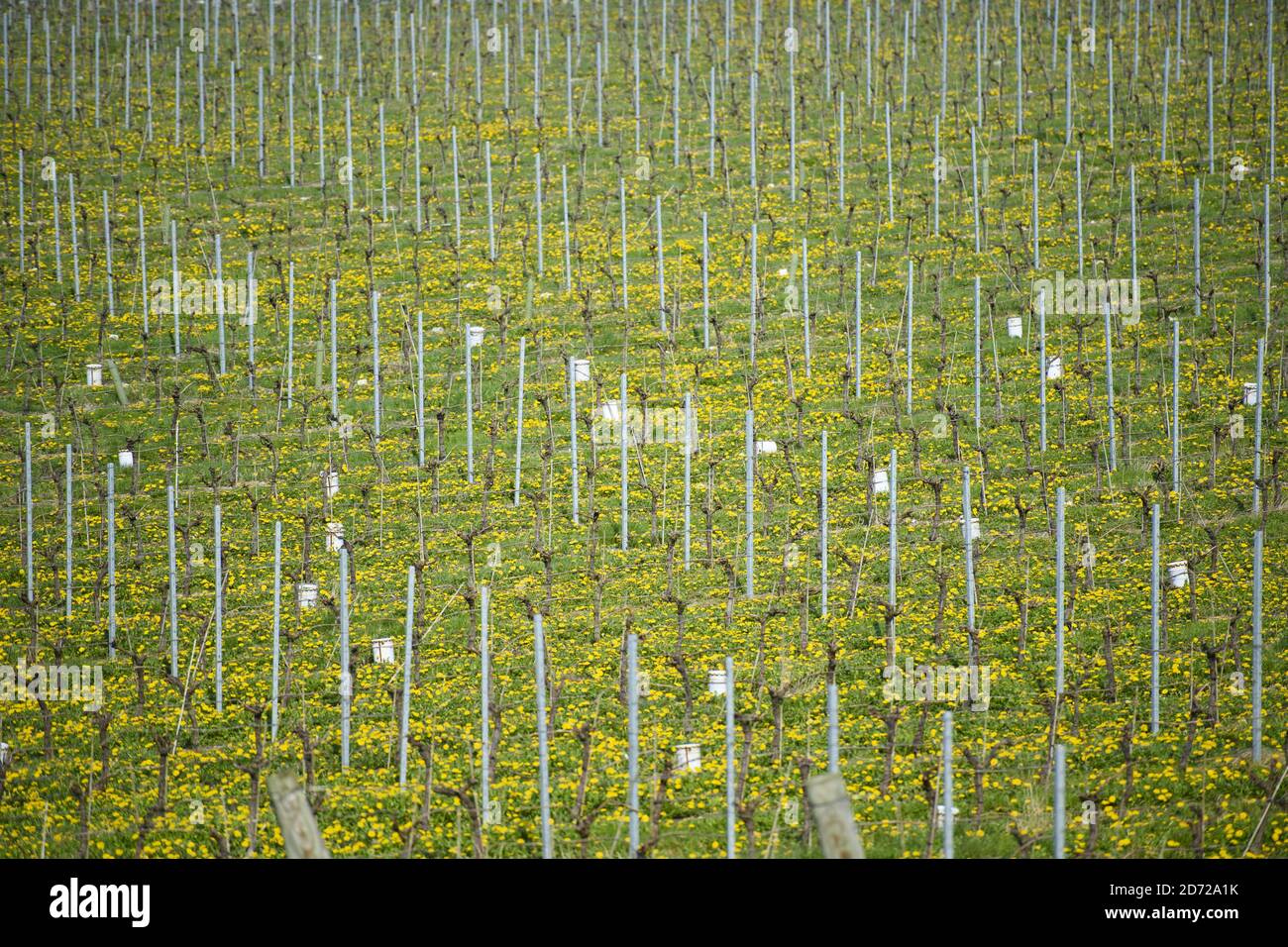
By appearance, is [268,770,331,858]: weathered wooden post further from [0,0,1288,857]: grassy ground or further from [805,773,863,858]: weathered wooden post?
→ [0,0,1288,857]: grassy ground

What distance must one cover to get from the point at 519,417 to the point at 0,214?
18699 mm

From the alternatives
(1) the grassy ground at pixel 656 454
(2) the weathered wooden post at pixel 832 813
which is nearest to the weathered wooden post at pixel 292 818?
(2) the weathered wooden post at pixel 832 813

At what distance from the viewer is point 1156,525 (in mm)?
18750

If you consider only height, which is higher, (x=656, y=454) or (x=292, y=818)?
(x=656, y=454)

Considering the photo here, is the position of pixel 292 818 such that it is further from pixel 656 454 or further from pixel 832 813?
pixel 656 454

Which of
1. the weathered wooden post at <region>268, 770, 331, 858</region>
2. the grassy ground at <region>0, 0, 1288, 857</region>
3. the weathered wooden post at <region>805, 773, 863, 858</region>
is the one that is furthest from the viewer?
the grassy ground at <region>0, 0, 1288, 857</region>

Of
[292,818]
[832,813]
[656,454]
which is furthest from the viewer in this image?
[656,454]

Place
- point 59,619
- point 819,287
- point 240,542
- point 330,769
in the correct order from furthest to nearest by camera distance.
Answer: point 819,287
point 240,542
point 59,619
point 330,769

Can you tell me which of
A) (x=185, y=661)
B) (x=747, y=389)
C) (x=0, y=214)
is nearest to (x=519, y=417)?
(x=747, y=389)

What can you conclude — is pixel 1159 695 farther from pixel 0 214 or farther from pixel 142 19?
pixel 142 19

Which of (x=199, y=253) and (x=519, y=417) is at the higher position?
(x=199, y=253)

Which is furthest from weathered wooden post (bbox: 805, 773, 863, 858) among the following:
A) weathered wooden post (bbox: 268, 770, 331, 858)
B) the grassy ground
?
the grassy ground

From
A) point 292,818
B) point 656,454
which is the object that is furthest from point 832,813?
point 656,454

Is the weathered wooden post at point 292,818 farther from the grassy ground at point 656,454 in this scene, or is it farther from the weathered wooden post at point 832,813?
the grassy ground at point 656,454
